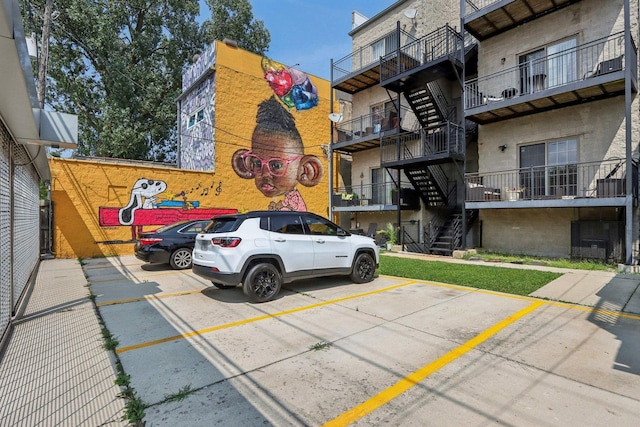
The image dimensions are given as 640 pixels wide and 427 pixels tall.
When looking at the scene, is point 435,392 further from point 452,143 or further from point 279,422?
point 452,143

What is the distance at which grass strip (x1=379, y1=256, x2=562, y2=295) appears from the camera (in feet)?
22.9

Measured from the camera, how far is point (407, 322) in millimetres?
4742

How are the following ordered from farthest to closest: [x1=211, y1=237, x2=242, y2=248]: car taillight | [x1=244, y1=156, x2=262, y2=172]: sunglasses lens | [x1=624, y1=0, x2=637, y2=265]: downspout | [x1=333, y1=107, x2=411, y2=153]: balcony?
1. [x1=244, y1=156, x2=262, y2=172]: sunglasses lens
2. [x1=333, y1=107, x2=411, y2=153]: balcony
3. [x1=624, y1=0, x2=637, y2=265]: downspout
4. [x1=211, y1=237, x2=242, y2=248]: car taillight

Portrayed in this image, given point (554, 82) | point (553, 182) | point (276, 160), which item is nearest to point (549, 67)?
point (554, 82)

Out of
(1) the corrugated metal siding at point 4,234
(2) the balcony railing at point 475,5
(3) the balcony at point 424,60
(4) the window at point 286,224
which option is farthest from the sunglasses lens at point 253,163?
(1) the corrugated metal siding at point 4,234

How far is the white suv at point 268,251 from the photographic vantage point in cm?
564

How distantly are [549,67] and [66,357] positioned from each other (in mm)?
14644

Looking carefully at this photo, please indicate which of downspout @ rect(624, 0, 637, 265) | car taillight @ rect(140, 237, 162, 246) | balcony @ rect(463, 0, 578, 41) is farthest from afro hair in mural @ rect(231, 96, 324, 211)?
downspout @ rect(624, 0, 637, 265)

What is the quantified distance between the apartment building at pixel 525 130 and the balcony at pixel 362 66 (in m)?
0.83

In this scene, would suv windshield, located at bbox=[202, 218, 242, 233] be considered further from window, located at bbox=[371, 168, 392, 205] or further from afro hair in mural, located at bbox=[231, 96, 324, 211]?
window, located at bbox=[371, 168, 392, 205]

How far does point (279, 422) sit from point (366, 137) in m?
14.8

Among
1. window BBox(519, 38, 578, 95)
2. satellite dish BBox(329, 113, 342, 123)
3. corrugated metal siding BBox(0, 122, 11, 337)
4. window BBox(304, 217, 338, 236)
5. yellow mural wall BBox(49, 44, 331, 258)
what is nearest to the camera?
corrugated metal siding BBox(0, 122, 11, 337)

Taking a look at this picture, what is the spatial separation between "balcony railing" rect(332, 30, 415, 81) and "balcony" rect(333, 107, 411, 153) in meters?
2.66

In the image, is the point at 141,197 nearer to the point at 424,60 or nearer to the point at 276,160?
the point at 276,160
